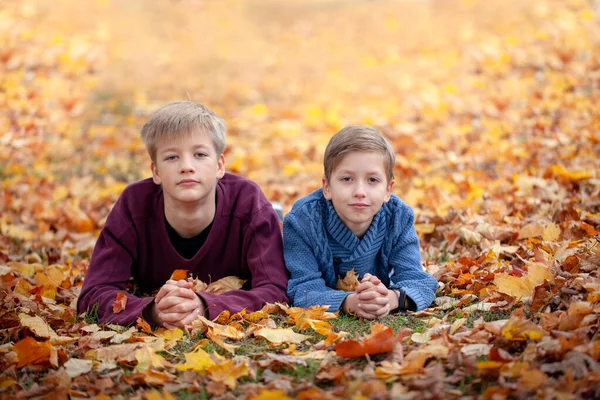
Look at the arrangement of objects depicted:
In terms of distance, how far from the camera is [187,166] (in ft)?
10.6

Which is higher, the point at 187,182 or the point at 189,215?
the point at 187,182

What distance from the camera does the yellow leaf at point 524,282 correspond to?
9.61 feet

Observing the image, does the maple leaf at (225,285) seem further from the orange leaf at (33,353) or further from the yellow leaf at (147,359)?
the orange leaf at (33,353)

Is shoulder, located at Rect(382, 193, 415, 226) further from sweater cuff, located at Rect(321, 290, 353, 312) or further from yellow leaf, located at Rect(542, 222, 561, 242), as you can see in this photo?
yellow leaf, located at Rect(542, 222, 561, 242)

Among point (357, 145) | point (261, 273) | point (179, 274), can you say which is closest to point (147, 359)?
point (179, 274)

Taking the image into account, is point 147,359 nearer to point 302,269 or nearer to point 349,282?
point 302,269

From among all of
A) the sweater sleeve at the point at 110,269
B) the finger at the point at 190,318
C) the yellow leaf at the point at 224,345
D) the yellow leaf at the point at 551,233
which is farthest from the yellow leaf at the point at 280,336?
the yellow leaf at the point at 551,233

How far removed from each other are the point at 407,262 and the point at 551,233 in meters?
0.89

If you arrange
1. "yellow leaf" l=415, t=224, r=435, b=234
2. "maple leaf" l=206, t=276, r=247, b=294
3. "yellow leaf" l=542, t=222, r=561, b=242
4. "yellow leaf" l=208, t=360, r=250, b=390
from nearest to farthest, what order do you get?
"yellow leaf" l=208, t=360, r=250, b=390 → "maple leaf" l=206, t=276, r=247, b=294 → "yellow leaf" l=542, t=222, r=561, b=242 → "yellow leaf" l=415, t=224, r=435, b=234

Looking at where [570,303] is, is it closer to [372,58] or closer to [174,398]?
[174,398]

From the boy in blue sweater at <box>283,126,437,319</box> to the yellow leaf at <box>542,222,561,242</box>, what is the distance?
2.59 ft

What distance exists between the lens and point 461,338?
2.55m

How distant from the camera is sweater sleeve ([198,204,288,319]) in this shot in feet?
10.4

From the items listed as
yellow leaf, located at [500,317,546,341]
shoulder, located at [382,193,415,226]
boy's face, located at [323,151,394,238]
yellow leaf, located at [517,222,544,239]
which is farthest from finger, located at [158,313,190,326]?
yellow leaf, located at [517,222,544,239]
